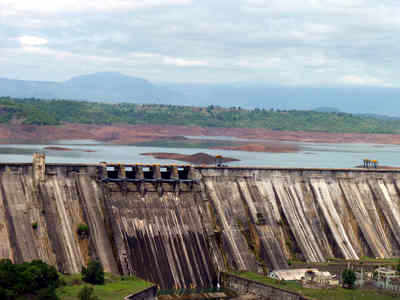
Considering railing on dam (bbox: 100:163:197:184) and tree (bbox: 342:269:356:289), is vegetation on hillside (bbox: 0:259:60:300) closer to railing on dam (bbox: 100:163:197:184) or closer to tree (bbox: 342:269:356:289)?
railing on dam (bbox: 100:163:197:184)

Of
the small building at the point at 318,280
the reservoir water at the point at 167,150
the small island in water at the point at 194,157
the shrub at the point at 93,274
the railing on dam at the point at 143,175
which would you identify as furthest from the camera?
the small island in water at the point at 194,157

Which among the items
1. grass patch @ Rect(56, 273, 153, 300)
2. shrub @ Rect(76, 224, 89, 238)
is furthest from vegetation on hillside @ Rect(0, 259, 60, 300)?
shrub @ Rect(76, 224, 89, 238)

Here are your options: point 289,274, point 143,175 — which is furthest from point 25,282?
point 289,274

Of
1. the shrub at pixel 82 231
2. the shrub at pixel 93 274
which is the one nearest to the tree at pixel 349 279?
the shrub at pixel 93 274

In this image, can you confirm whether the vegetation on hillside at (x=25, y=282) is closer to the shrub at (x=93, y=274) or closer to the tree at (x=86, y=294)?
the tree at (x=86, y=294)

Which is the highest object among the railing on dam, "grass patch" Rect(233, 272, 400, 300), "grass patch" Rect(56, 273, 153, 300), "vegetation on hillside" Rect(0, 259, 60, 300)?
the railing on dam

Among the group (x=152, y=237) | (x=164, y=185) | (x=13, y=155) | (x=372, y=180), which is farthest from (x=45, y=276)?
(x=13, y=155)
